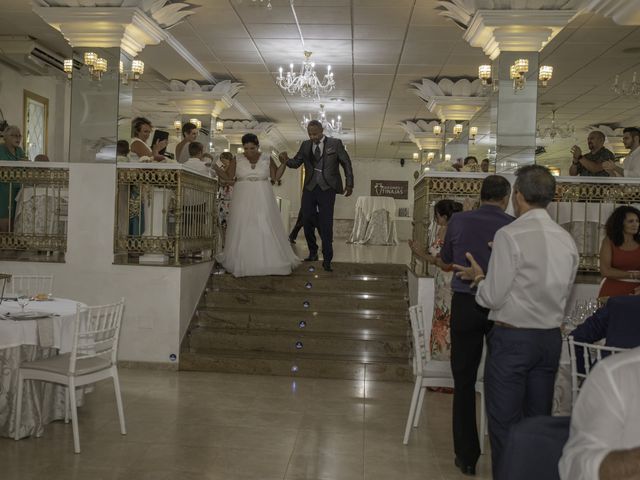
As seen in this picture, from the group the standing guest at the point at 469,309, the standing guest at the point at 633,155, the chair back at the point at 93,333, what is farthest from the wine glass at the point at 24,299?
the standing guest at the point at 633,155

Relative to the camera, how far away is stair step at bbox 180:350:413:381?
23.7 ft

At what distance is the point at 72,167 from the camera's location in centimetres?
794

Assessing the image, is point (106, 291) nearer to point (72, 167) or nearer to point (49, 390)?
point (72, 167)

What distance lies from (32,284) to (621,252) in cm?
499

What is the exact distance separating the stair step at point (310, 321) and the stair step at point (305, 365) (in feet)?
1.49

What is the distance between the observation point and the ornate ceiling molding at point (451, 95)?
45.8ft

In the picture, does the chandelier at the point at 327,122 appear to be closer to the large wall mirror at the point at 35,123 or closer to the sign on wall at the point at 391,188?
the large wall mirror at the point at 35,123

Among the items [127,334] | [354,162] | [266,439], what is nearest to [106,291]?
[127,334]

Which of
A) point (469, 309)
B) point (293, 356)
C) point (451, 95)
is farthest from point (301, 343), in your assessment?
point (451, 95)

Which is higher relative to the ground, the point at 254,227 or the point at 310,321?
the point at 254,227

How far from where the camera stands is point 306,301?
8.35m

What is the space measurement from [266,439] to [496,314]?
211 cm

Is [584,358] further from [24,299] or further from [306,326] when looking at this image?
[306,326]

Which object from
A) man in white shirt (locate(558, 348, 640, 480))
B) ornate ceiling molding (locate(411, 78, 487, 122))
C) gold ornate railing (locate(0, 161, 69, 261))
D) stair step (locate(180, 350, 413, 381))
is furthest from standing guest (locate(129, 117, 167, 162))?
man in white shirt (locate(558, 348, 640, 480))
